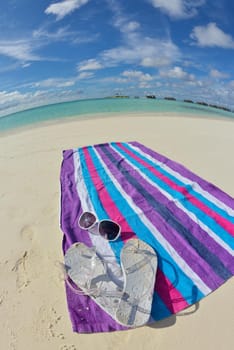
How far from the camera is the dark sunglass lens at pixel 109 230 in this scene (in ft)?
8.92

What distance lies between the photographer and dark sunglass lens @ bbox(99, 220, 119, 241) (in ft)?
8.92

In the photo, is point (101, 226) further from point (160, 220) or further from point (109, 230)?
point (160, 220)

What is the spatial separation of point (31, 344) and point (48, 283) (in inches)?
21.1

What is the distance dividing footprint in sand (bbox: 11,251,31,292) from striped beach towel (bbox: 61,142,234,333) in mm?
448

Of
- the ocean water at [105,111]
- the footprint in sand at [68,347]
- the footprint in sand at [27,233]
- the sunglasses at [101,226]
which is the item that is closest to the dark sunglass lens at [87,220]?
the sunglasses at [101,226]

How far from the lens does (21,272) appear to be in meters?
2.44

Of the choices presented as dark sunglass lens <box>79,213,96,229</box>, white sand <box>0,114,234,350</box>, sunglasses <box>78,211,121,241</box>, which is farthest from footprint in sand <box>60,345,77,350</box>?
dark sunglass lens <box>79,213,96,229</box>

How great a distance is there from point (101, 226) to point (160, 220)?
2.56ft

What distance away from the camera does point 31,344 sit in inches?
71.1

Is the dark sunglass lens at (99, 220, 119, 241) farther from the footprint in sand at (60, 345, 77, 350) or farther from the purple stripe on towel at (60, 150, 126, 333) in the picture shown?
the footprint in sand at (60, 345, 77, 350)

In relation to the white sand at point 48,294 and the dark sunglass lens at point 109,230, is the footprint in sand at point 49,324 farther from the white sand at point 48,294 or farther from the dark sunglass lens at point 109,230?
the dark sunglass lens at point 109,230

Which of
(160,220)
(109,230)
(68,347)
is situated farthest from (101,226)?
(68,347)

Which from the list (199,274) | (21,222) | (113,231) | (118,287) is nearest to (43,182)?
(21,222)

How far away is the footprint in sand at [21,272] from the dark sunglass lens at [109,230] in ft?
2.88
